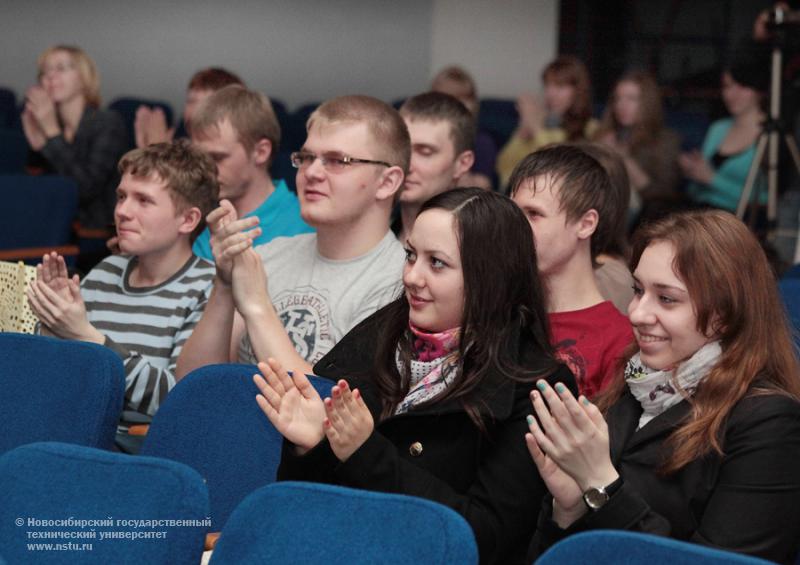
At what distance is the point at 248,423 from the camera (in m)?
2.29

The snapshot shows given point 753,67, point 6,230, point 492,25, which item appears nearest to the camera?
point 6,230

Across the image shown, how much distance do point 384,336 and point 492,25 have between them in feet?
20.5

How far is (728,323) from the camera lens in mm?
1885

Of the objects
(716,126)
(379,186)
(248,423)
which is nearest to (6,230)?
(379,186)

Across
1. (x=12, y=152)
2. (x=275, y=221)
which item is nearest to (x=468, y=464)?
(x=275, y=221)

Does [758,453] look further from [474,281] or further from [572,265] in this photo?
[572,265]

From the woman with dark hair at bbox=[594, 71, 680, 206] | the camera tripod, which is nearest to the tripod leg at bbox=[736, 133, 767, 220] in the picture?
the camera tripod

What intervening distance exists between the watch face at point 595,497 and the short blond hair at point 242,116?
205 centimetres

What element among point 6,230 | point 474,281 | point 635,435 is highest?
point 474,281

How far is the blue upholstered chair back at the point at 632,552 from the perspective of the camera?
138 cm

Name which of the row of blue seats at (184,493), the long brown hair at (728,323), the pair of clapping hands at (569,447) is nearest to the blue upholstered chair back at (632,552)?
the row of blue seats at (184,493)

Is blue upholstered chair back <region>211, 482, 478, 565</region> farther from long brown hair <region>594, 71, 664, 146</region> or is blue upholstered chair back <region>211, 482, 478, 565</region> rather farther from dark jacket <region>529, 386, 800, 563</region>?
long brown hair <region>594, 71, 664, 146</region>

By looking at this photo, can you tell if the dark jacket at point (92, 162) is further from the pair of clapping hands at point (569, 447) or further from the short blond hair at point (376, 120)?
the pair of clapping hands at point (569, 447)

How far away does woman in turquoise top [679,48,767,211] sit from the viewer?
551cm
